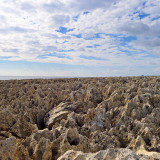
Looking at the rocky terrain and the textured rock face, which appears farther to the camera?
the rocky terrain

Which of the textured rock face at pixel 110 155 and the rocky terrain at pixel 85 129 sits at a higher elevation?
the textured rock face at pixel 110 155

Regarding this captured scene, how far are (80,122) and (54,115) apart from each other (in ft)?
10.5

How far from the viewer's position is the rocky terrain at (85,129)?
664cm

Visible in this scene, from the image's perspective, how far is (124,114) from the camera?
1045 centimetres

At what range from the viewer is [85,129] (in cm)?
948

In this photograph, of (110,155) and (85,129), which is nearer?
(110,155)

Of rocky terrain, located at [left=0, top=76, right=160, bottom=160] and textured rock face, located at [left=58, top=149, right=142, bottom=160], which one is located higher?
textured rock face, located at [left=58, top=149, right=142, bottom=160]

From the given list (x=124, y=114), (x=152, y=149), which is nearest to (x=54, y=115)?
(x=124, y=114)

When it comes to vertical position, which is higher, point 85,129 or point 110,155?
point 110,155

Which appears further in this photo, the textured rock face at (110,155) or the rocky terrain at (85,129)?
the rocky terrain at (85,129)

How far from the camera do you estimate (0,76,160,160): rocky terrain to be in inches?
261

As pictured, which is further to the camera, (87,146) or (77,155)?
(87,146)

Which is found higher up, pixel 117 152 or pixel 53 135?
pixel 117 152

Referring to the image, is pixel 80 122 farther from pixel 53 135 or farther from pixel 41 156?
pixel 41 156
